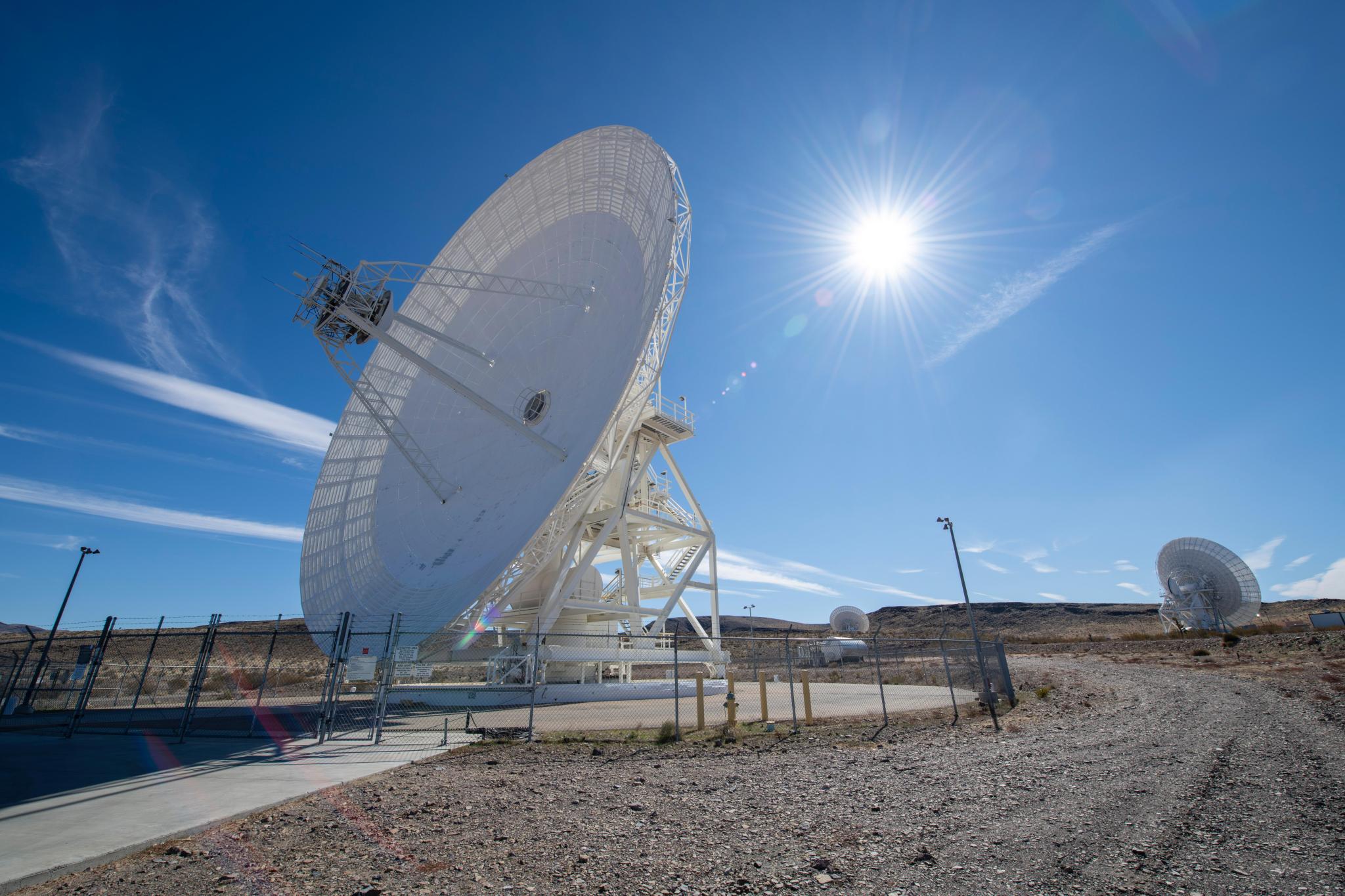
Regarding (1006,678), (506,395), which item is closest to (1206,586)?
(1006,678)

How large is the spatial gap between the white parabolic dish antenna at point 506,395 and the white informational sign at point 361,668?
15.3 feet

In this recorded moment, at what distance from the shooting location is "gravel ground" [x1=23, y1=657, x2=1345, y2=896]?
462cm

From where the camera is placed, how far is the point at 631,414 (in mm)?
20484

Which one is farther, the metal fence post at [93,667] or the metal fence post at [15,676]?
the metal fence post at [15,676]

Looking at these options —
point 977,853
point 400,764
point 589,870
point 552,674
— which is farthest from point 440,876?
point 552,674

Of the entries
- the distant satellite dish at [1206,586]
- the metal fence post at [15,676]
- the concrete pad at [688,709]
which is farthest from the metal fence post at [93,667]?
the distant satellite dish at [1206,586]

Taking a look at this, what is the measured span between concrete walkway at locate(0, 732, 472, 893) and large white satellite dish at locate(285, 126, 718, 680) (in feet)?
25.1

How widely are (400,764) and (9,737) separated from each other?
10.3 m

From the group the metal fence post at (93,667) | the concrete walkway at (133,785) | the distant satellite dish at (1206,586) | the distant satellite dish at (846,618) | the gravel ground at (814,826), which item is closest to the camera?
the gravel ground at (814,826)

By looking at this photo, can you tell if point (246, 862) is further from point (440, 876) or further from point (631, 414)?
point (631, 414)

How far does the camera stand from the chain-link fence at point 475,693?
13273 mm

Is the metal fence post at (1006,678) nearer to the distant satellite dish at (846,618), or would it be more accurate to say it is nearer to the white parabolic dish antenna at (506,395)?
the white parabolic dish antenna at (506,395)

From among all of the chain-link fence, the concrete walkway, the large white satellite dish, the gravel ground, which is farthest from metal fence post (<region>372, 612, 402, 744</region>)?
the large white satellite dish

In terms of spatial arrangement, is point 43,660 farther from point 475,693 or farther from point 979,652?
point 979,652
